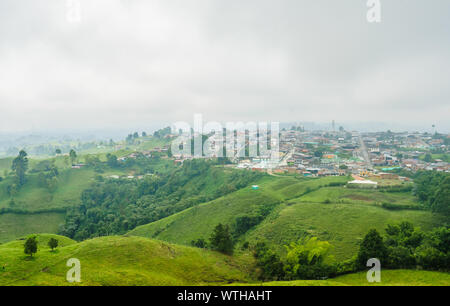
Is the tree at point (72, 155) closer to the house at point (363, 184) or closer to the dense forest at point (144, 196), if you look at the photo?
the dense forest at point (144, 196)

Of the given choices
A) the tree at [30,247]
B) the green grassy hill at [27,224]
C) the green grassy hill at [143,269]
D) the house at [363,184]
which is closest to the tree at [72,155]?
the green grassy hill at [27,224]

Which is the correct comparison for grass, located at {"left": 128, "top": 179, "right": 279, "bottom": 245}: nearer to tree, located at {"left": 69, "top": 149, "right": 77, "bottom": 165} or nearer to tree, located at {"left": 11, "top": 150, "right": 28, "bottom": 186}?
tree, located at {"left": 11, "top": 150, "right": 28, "bottom": 186}

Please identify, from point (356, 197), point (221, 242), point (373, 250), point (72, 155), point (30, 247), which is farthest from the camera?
point (72, 155)

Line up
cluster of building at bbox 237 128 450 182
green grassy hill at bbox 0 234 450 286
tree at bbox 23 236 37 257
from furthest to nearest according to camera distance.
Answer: cluster of building at bbox 237 128 450 182 → tree at bbox 23 236 37 257 → green grassy hill at bbox 0 234 450 286

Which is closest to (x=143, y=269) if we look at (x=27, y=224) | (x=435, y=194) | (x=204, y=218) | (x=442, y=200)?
(x=204, y=218)

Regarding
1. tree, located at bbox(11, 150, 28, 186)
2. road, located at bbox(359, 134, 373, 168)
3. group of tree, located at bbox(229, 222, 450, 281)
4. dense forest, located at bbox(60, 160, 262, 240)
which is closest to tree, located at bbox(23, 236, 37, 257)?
group of tree, located at bbox(229, 222, 450, 281)
